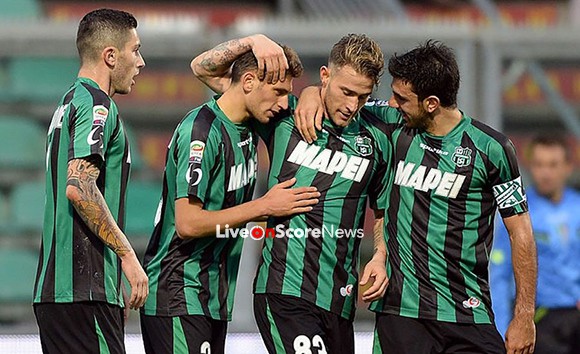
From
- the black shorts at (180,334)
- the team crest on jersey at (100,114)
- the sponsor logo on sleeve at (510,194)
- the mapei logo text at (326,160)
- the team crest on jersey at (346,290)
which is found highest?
the team crest on jersey at (100,114)

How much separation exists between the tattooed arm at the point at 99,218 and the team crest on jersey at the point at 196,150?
576 mm

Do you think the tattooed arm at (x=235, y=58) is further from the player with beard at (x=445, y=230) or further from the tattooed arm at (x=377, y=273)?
the tattooed arm at (x=377, y=273)

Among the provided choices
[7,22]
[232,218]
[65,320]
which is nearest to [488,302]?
[232,218]

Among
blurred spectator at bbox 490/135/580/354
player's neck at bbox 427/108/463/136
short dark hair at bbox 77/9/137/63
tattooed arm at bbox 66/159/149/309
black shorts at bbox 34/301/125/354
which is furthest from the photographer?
blurred spectator at bbox 490/135/580/354

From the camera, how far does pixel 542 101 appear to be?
34.5ft

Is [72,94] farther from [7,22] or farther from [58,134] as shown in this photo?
[7,22]

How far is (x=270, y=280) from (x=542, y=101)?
5.58 meters

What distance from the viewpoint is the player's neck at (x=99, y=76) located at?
17.5ft

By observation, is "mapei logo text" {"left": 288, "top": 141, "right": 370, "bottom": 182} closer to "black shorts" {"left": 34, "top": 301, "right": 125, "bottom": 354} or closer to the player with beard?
the player with beard

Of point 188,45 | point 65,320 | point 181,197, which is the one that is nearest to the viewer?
point 65,320

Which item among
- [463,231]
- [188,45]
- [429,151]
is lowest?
[463,231]

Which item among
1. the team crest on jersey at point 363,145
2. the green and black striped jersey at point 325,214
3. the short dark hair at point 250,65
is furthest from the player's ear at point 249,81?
the team crest on jersey at point 363,145

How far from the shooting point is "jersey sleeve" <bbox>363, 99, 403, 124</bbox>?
19.0 ft

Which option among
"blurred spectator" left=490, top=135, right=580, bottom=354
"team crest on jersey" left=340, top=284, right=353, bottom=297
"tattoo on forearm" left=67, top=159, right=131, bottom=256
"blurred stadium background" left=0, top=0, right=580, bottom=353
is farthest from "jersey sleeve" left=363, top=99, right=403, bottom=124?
"blurred stadium background" left=0, top=0, right=580, bottom=353
